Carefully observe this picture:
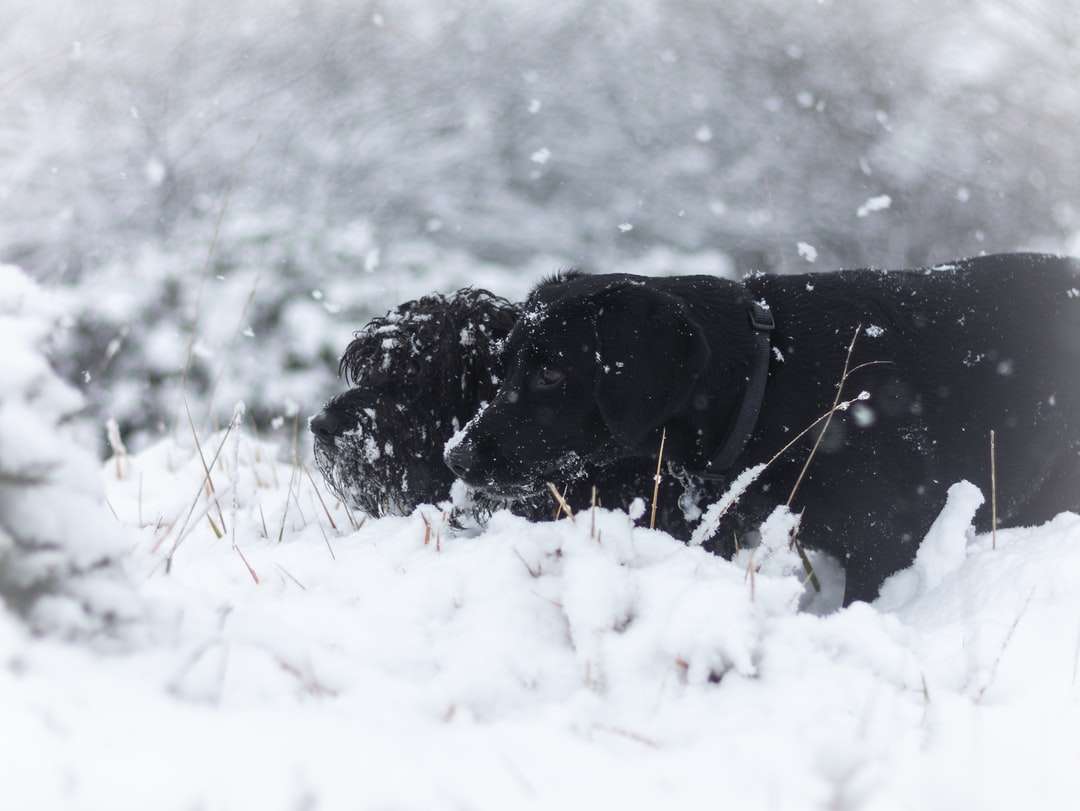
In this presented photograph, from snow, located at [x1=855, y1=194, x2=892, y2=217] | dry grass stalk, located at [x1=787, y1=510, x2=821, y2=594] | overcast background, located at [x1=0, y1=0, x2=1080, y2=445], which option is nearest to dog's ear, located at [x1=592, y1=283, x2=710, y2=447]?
dry grass stalk, located at [x1=787, y1=510, x2=821, y2=594]

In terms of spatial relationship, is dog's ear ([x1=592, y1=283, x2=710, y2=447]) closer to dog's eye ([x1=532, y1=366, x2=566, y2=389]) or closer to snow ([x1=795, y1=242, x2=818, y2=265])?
dog's eye ([x1=532, y1=366, x2=566, y2=389])

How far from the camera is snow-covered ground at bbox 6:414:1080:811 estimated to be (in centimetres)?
122

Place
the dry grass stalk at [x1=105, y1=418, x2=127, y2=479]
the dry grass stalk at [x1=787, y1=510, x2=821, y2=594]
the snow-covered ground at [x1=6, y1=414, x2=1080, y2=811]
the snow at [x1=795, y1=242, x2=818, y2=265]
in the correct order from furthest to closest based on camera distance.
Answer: the snow at [x1=795, y1=242, x2=818, y2=265], the dry grass stalk at [x1=105, y1=418, x2=127, y2=479], the dry grass stalk at [x1=787, y1=510, x2=821, y2=594], the snow-covered ground at [x1=6, y1=414, x2=1080, y2=811]

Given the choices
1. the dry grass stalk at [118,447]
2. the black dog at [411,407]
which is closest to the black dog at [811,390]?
the black dog at [411,407]

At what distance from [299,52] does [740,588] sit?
839 cm

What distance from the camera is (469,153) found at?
29.9 feet

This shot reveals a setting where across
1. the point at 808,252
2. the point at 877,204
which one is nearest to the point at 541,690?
the point at 808,252

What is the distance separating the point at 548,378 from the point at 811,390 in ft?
3.01

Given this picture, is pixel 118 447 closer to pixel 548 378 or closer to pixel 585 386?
pixel 548 378

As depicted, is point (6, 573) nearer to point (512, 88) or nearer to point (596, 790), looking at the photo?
point (596, 790)

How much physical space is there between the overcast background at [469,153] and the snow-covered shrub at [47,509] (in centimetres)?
642

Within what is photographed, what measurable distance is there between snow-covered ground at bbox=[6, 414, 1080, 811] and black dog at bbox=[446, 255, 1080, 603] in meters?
0.57

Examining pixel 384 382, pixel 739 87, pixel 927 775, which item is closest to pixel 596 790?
pixel 927 775

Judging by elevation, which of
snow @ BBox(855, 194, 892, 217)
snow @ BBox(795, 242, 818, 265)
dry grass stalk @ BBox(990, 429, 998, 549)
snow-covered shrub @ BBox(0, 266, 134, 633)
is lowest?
snow @ BBox(795, 242, 818, 265)
